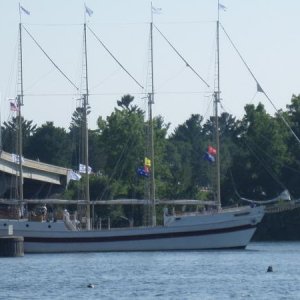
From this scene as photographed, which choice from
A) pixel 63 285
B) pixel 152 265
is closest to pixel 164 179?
pixel 152 265

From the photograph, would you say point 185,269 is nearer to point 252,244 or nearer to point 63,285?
point 63,285

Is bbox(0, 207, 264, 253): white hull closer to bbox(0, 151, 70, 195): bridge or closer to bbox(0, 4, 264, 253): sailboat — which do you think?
bbox(0, 4, 264, 253): sailboat

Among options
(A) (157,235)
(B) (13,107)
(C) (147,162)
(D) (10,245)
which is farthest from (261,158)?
(D) (10,245)

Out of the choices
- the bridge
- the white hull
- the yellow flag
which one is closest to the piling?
the white hull

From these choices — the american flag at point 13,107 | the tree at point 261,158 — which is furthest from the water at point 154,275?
the tree at point 261,158

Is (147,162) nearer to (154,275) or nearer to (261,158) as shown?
(261,158)

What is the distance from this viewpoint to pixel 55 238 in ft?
478

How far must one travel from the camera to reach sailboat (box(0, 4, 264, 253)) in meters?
145

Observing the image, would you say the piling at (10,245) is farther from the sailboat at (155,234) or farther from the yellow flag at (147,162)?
the yellow flag at (147,162)

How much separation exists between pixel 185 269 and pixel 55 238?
2965 centimetres

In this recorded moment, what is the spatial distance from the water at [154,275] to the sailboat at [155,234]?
3.45 meters

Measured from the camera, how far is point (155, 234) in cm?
14688

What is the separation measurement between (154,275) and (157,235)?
1405 inches

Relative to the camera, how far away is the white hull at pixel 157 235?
145m
